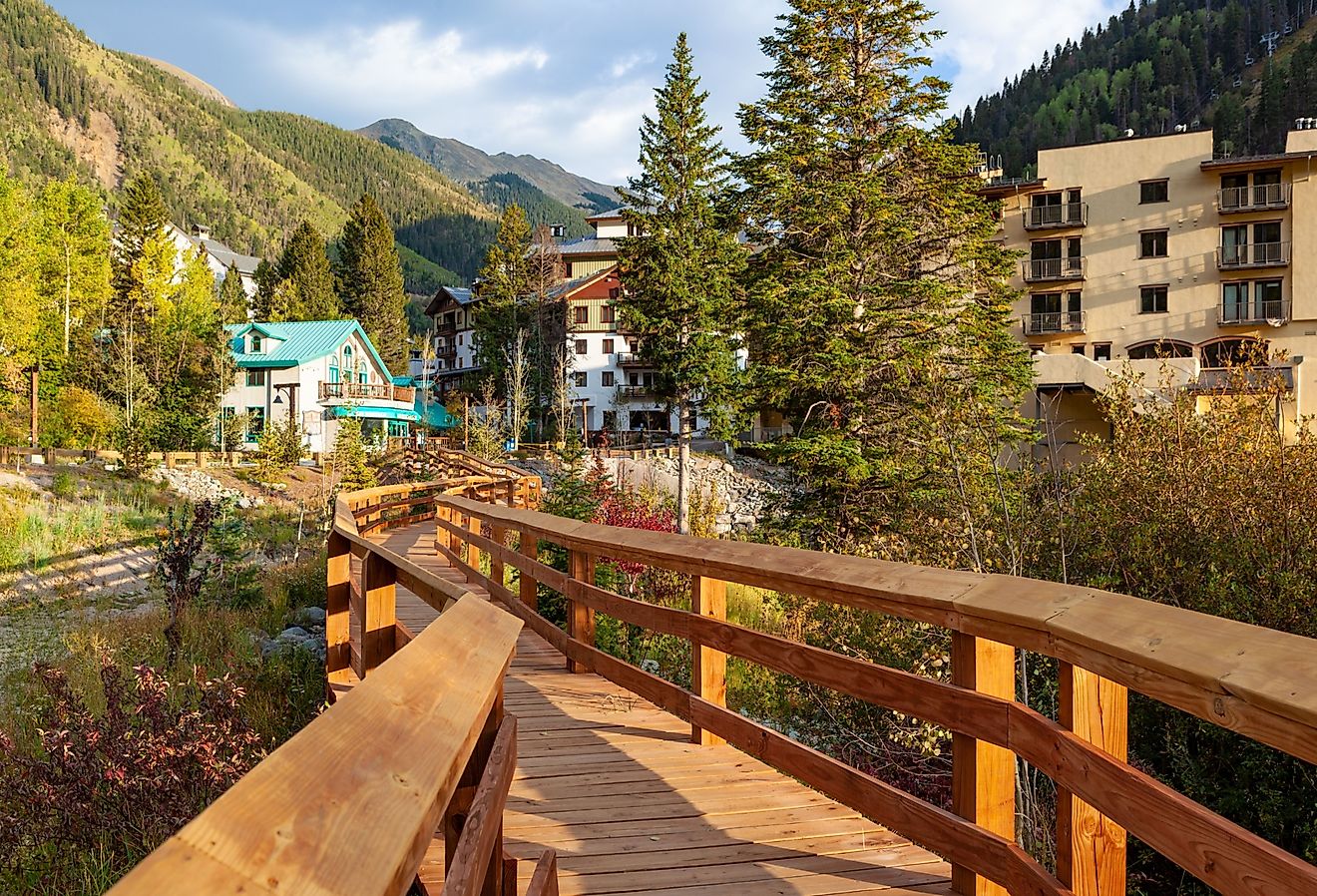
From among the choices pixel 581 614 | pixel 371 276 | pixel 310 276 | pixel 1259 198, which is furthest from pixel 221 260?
pixel 581 614

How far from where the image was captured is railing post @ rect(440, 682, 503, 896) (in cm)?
210

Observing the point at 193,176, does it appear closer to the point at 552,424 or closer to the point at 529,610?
the point at 552,424

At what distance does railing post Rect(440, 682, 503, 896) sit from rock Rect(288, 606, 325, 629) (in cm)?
1061

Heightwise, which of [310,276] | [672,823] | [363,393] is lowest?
[672,823]

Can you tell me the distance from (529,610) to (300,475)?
1201 inches

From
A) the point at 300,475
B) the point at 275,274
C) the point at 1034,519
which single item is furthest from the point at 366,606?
the point at 275,274

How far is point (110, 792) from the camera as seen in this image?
563 centimetres

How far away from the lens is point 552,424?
52.7m

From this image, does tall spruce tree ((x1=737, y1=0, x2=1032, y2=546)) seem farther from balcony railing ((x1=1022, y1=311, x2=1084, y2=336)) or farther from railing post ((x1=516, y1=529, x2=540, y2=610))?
balcony railing ((x1=1022, y1=311, x2=1084, y2=336))

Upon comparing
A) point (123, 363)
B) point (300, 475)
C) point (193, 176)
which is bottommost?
point (300, 475)

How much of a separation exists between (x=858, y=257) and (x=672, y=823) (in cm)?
2040

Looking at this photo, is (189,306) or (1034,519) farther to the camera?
(189,306)

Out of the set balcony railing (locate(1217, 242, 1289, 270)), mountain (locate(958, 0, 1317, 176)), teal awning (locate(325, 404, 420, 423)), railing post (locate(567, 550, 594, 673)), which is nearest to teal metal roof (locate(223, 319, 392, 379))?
teal awning (locate(325, 404, 420, 423))

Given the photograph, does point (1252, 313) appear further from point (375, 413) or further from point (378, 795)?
point (378, 795)
